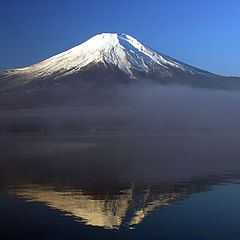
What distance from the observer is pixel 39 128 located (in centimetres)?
19562

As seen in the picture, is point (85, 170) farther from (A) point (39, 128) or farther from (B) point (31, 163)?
(A) point (39, 128)

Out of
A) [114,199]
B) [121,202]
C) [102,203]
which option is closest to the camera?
[102,203]

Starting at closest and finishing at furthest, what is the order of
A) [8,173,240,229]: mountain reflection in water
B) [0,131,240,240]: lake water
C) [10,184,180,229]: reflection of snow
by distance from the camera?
1. [0,131,240,240]: lake water
2. [10,184,180,229]: reflection of snow
3. [8,173,240,229]: mountain reflection in water

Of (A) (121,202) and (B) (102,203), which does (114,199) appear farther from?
(B) (102,203)

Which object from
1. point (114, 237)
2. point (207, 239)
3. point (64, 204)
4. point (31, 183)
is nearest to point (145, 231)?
point (114, 237)

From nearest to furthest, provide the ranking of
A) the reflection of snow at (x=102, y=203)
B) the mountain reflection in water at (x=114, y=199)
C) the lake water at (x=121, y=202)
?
the lake water at (x=121, y=202) → the reflection of snow at (x=102, y=203) → the mountain reflection in water at (x=114, y=199)

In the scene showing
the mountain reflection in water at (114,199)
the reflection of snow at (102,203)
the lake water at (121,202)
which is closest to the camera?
the lake water at (121,202)

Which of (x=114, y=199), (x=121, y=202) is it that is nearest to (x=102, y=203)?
(x=121, y=202)

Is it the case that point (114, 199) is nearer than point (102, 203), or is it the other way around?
point (102, 203)

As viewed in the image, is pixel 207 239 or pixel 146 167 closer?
pixel 207 239

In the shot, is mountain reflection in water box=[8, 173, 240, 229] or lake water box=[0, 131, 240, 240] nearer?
lake water box=[0, 131, 240, 240]

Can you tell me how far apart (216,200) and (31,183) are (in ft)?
39.9

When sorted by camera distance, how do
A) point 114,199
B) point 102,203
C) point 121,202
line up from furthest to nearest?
point 114,199
point 121,202
point 102,203

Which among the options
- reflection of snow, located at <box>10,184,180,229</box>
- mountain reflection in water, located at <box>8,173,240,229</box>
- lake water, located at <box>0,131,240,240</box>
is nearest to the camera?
lake water, located at <box>0,131,240,240</box>
